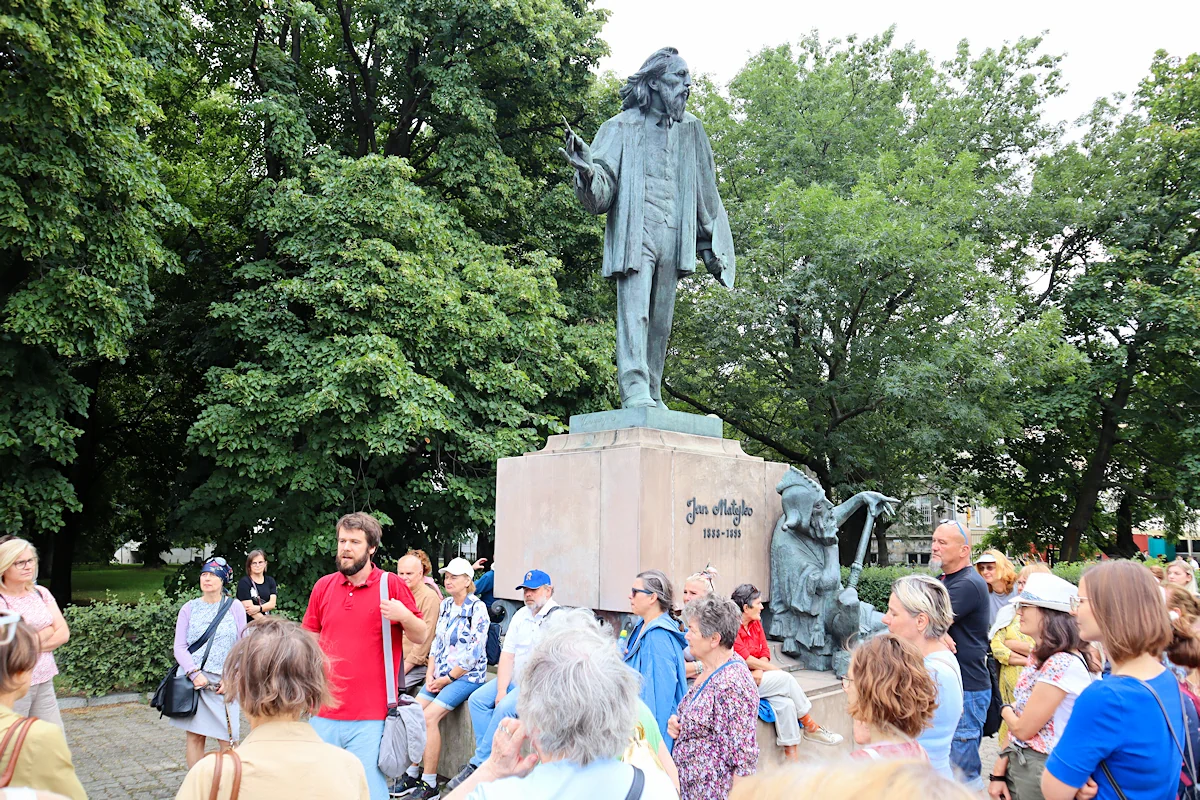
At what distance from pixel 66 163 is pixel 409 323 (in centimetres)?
472

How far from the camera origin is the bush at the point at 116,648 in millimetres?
10844

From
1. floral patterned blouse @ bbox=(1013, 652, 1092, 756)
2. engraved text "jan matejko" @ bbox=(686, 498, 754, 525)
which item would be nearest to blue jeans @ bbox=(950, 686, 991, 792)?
floral patterned blouse @ bbox=(1013, 652, 1092, 756)

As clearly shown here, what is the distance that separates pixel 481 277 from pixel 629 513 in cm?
910

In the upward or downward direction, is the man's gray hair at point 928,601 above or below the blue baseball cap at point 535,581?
above

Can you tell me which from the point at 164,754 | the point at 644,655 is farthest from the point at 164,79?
the point at 644,655

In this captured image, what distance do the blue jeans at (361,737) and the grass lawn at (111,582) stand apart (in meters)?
21.3

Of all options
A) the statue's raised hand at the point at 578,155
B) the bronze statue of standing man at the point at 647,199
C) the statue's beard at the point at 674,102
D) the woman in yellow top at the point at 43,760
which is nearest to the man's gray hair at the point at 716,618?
the woman in yellow top at the point at 43,760

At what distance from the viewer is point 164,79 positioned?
1435 centimetres

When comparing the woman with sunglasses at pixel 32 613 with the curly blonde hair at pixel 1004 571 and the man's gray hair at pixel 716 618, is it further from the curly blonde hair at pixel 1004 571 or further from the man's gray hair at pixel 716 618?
the curly blonde hair at pixel 1004 571

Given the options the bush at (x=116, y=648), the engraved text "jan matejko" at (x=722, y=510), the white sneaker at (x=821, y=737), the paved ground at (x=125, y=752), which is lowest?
the paved ground at (x=125, y=752)

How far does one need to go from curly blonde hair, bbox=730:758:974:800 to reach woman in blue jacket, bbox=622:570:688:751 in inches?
116

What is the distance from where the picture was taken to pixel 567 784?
79.3 inches

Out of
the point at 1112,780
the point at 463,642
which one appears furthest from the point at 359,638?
the point at 1112,780

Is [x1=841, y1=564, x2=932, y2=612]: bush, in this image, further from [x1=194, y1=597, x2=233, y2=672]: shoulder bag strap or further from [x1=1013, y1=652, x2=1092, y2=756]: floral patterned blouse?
[x1=1013, y1=652, x2=1092, y2=756]: floral patterned blouse
